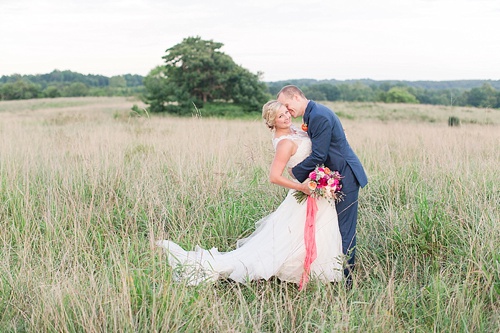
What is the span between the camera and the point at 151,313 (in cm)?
284

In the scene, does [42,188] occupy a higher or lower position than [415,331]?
higher

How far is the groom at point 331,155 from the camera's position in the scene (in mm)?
3715

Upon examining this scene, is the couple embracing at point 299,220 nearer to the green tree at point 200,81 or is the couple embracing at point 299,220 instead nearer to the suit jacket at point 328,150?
the suit jacket at point 328,150

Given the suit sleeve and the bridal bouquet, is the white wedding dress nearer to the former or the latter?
the suit sleeve

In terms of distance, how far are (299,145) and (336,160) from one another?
0.31m

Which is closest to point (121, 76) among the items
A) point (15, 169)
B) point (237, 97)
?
point (237, 97)

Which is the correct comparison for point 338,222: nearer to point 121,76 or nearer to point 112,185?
point 112,185

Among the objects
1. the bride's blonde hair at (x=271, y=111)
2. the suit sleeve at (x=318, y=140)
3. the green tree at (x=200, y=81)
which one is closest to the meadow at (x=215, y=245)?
the suit sleeve at (x=318, y=140)

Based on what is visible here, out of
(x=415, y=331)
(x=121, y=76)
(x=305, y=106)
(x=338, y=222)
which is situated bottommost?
(x=415, y=331)

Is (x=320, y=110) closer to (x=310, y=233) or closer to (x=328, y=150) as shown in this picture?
(x=328, y=150)

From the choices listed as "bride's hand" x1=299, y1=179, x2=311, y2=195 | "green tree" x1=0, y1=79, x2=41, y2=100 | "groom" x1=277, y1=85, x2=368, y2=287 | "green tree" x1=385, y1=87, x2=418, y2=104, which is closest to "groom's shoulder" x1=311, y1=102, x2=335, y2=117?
"groom" x1=277, y1=85, x2=368, y2=287

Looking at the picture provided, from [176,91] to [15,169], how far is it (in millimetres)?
14567

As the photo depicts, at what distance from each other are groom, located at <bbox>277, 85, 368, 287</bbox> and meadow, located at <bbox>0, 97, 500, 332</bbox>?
32 centimetres

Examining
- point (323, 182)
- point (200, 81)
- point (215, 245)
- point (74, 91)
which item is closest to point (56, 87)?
point (74, 91)
